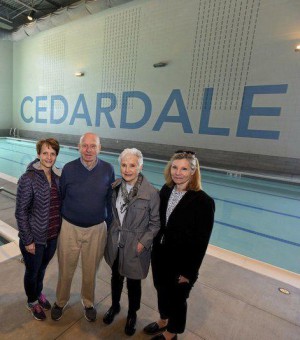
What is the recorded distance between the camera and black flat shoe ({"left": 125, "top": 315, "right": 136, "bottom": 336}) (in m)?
1.81

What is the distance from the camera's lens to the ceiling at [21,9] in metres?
12.3

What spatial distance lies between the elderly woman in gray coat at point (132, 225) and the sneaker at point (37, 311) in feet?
2.18

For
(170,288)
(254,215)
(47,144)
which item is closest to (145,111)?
(254,215)

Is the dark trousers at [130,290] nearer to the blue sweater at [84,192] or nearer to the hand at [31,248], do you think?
the blue sweater at [84,192]

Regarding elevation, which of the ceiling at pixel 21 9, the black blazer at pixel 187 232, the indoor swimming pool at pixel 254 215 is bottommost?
the indoor swimming pool at pixel 254 215

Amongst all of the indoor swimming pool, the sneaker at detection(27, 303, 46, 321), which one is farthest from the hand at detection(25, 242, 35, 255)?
the indoor swimming pool

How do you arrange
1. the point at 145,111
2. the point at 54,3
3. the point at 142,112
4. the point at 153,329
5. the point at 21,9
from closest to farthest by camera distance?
1. the point at 153,329
2. the point at 145,111
3. the point at 142,112
4. the point at 54,3
5. the point at 21,9

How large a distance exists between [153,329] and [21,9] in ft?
55.8

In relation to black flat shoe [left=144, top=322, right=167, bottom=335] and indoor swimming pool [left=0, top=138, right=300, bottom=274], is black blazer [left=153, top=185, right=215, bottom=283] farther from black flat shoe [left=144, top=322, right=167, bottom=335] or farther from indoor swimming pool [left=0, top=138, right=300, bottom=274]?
indoor swimming pool [left=0, top=138, right=300, bottom=274]

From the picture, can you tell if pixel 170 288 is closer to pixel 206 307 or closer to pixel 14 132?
pixel 206 307

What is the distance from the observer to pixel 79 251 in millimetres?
1902

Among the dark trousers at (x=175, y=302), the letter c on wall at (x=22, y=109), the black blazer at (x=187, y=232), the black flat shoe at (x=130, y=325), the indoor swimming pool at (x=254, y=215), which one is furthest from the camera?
the letter c on wall at (x=22, y=109)

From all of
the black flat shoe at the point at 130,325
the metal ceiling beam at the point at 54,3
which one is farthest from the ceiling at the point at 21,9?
the black flat shoe at the point at 130,325

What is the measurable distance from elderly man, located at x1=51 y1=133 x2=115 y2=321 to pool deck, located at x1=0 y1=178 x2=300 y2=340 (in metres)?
0.14
